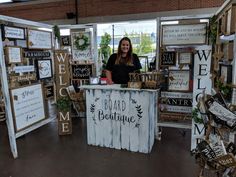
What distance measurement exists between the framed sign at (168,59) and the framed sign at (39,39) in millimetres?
1979

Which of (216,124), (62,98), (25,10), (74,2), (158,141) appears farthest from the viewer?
(25,10)

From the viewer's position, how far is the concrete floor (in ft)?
7.86

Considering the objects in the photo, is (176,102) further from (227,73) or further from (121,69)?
(227,73)

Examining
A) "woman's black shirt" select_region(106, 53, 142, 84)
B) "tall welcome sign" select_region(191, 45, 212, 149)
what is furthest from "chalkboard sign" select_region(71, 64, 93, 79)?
"tall welcome sign" select_region(191, 45, 212, 149)

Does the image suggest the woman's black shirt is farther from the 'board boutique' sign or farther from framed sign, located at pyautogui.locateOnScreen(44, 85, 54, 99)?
framed sign, located at pyautogui.locateOnScreen(44, 85, 54, 99)

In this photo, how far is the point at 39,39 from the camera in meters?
3.35

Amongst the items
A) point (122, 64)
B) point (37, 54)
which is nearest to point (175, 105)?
point (122, 64)

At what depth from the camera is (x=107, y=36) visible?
6.06 m

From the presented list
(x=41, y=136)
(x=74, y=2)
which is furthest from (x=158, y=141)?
(x=74, y=2)

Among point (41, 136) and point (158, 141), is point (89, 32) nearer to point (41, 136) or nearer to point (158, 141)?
point (41, 136)

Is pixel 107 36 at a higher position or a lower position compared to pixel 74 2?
lower

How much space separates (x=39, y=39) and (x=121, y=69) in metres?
1.44

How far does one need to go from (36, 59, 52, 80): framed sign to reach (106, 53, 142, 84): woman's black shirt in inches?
42.2

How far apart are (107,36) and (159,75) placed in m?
3.71
